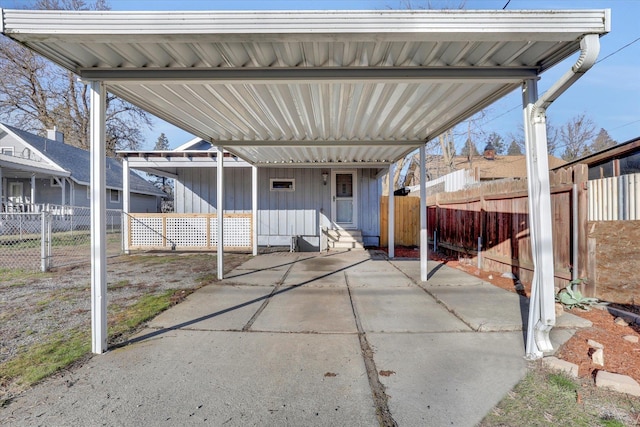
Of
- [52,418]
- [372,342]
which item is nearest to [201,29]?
[52,418]

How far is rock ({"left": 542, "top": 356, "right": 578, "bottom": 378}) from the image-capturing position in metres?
2.27

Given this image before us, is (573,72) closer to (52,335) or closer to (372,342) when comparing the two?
(372,342)

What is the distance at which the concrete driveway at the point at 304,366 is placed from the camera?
1872mm

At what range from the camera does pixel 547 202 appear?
8.43 feet

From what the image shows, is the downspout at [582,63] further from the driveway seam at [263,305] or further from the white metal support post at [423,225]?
the driveway seam at [263,305]

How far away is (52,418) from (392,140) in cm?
531

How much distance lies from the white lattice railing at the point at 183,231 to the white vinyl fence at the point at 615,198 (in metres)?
7.80

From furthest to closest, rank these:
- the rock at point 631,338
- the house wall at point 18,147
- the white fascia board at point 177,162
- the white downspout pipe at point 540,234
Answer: the house wall at point 18,147 → the white fascia board at point 177,162 → the rock at point 631,338 → the white downspout pipe at point 540,234

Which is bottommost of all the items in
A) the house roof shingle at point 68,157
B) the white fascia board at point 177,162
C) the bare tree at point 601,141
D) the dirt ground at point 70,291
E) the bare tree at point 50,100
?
the dirt ground at point 70,291

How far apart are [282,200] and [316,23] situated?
811cm

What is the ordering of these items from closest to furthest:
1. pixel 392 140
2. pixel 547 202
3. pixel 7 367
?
pixel 7 367, pixel 547 202, pixel 392 140

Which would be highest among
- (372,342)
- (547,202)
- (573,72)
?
(573,72)

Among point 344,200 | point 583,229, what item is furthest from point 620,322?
point 344,200

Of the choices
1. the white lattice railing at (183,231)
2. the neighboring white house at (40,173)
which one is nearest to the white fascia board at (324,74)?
the white lattice railing at (183,231)
